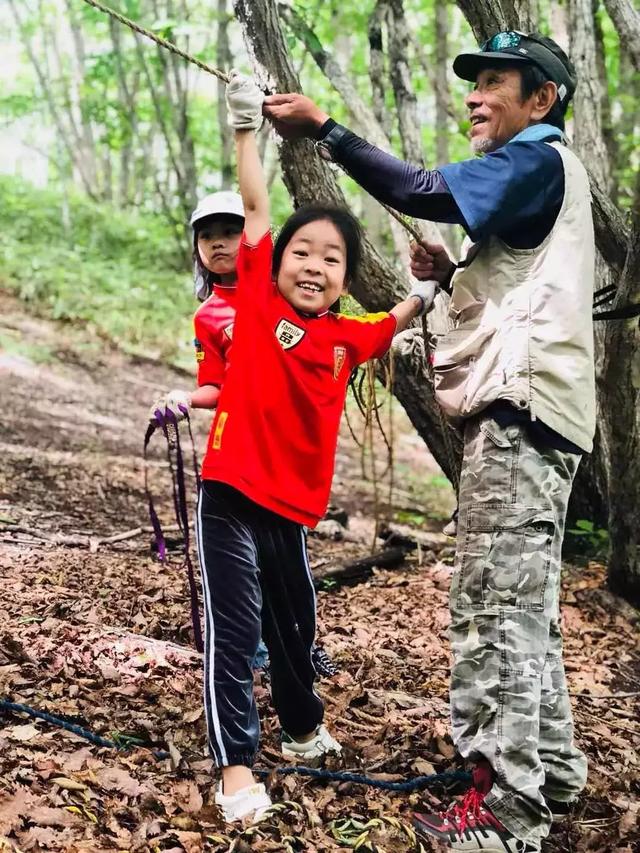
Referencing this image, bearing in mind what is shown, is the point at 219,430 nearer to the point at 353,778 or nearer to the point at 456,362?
the point at 456,362

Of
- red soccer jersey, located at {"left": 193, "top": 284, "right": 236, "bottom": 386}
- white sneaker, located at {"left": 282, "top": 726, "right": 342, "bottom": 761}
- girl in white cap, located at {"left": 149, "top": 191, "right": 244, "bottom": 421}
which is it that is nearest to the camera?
white sneaker, located at {"left": 282, "top": 726, "right": 342, "bottom": 761}

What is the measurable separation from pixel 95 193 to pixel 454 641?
20.2 meters

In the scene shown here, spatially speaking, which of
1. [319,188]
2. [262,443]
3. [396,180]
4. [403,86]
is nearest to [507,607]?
[262,443]

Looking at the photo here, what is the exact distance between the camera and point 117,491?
276 inches

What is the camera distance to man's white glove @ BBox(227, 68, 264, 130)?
259 centimetres

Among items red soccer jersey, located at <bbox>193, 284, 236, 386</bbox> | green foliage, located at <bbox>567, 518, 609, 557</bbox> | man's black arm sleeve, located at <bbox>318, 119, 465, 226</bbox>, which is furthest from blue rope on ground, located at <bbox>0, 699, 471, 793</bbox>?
green foliage, located at <bbox>567, 518, 609, 557</bbox>

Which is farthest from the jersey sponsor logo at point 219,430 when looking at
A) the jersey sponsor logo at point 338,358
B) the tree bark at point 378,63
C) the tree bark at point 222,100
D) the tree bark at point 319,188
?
the tree bark at point 222,100

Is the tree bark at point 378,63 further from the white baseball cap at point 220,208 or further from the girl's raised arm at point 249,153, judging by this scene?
the girl's raised arm at point 249,153

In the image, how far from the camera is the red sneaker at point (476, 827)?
2.53 m

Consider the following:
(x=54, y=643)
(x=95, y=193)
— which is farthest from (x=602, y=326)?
(x=95, y=193)

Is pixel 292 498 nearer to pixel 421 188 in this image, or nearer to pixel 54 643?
pixel 421 188

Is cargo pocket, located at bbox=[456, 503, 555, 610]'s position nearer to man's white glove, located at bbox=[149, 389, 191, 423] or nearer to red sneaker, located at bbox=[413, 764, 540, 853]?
red sneaker, located at bbox=[413, 764, 540, 853]

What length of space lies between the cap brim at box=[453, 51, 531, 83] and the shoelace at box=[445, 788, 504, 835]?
2326mm

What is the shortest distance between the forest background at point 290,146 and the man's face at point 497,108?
1244mm
